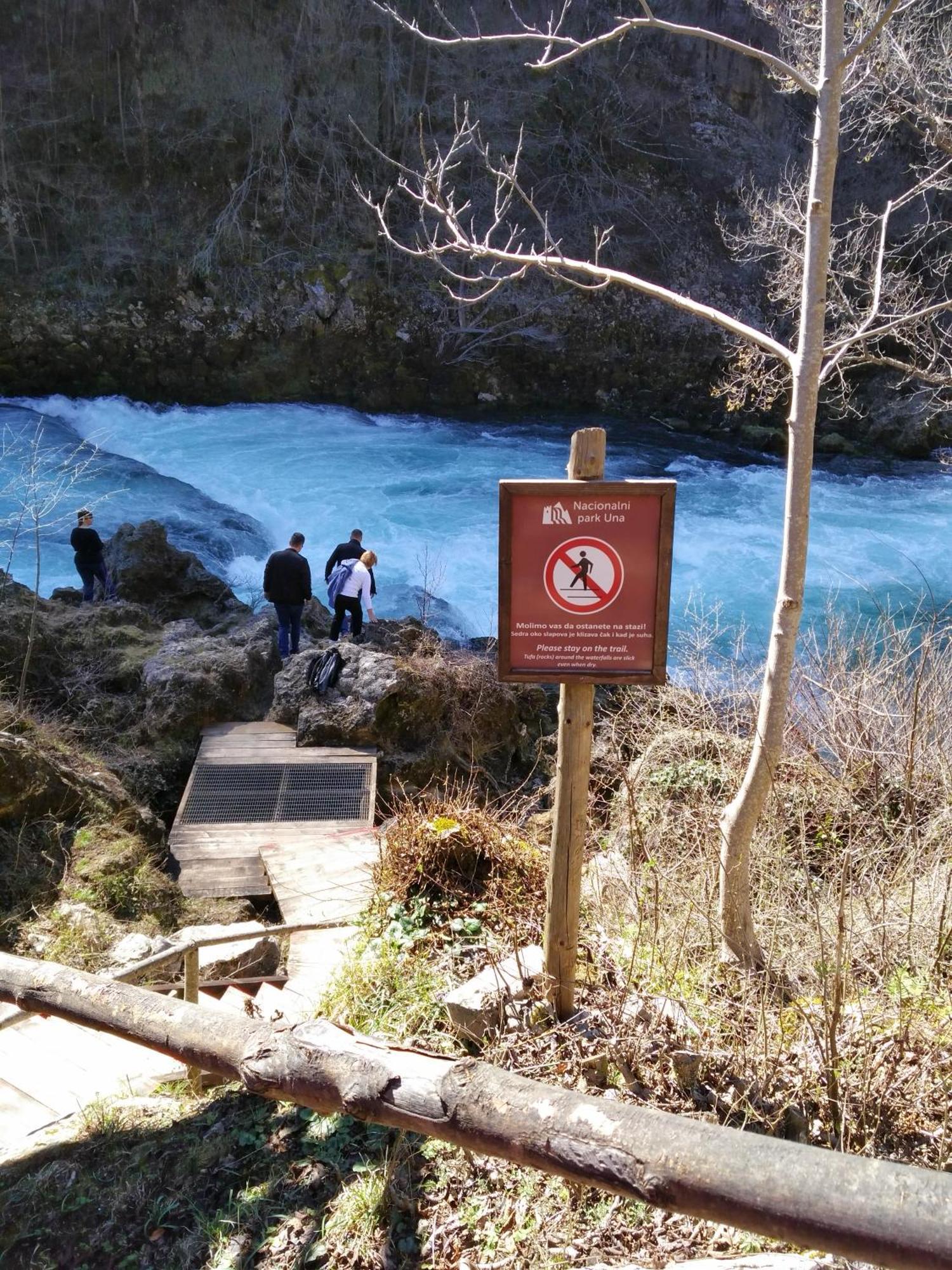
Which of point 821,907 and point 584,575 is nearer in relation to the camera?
point 584,575

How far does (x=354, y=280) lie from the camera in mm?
24312

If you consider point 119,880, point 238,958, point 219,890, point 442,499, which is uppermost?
point 442,499

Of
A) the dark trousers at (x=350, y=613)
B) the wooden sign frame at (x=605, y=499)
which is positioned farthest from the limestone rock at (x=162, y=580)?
the wooden sign frame at (x=605, y=499)

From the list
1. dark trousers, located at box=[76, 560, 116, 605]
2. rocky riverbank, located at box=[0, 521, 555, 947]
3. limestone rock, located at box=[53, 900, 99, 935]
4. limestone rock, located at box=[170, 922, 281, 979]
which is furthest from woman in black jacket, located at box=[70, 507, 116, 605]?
limestone rock, located at box=[170, 922, 281, 979]

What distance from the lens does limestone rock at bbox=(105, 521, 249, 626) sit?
13.2 meters

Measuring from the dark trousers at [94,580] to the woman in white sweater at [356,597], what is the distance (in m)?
3.36

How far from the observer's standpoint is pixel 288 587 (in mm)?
10922

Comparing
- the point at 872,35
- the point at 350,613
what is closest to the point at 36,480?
the point at 350,613

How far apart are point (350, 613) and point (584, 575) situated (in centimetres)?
815

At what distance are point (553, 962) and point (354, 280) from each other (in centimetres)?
2304

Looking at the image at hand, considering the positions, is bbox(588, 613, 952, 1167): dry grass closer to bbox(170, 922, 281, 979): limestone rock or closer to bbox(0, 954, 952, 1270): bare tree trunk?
bbox(0, 954, 952, 1270): bare tree trunk

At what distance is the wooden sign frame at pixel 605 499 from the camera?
130 inches

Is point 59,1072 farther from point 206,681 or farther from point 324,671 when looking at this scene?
point 206,681

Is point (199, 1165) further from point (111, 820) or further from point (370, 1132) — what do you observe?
point (111, 820)
